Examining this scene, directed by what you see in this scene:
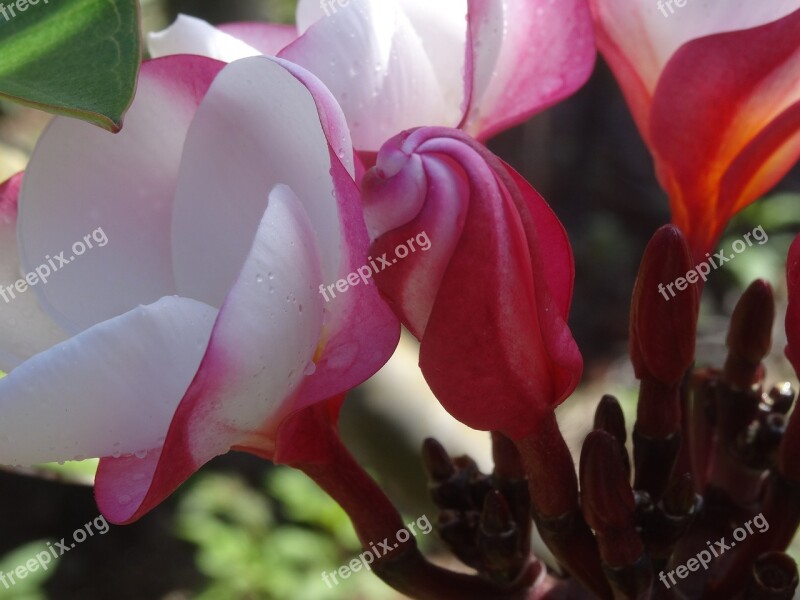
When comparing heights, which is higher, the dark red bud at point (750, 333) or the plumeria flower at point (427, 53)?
the plumeria flower at point (427, 53)

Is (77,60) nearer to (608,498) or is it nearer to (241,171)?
(241,171)

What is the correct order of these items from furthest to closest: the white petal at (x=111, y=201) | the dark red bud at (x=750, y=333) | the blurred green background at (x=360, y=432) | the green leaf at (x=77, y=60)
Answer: the blurred green background at (x=360, y=432), the dark red bud at (x=750, y=333), the white petal at (x=111, y=201), the green leaf at (x=77, y=60)

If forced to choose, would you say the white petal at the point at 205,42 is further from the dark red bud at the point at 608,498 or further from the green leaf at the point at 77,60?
the dark red bud at the point at 608,498

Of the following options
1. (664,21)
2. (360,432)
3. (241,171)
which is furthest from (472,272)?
(360,432)

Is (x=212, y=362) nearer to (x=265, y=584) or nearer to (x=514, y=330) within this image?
(x=514, y=330)

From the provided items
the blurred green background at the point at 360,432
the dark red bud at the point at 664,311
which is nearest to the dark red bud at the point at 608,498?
the dark red bud at the point at 664,311

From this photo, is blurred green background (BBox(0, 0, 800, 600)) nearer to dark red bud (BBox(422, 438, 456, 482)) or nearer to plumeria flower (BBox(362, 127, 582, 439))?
dark red bud (BBox(422, 438, 456, 482))
